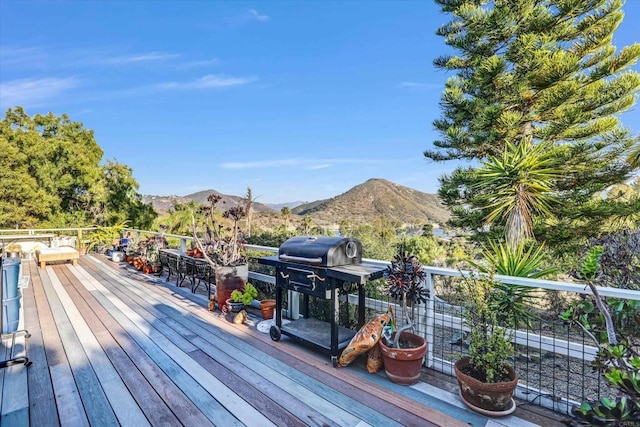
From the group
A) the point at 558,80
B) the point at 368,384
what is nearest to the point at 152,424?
the point at 368,384

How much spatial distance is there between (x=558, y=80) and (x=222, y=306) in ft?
32.9

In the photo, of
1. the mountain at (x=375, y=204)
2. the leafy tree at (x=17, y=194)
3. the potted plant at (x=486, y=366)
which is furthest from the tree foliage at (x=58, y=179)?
the potted plant at (x=486, y=366)

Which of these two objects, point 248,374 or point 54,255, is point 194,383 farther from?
point 54,255

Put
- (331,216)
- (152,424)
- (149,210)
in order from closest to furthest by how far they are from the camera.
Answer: (152,424)
(149,210)
(331,216)

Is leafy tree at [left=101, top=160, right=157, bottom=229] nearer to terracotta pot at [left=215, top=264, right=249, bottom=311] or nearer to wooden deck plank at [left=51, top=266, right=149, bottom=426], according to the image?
wooden deck plank at [left=51, top=266, right=149, bottom=426]

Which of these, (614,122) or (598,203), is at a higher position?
(614,122)

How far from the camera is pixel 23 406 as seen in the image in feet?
6.45

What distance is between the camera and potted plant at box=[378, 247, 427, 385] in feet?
7.29

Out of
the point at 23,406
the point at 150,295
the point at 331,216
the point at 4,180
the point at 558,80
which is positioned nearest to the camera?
the point at 23,406

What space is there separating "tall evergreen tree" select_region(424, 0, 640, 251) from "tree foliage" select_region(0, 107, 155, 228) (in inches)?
659

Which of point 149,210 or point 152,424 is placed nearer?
point 152,424

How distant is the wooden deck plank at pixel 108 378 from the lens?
1865mm

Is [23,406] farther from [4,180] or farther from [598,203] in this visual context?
[4,180]

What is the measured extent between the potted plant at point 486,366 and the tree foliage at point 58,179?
18.5 metres
